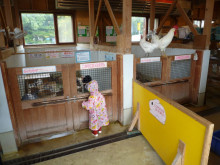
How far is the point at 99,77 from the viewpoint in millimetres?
3180

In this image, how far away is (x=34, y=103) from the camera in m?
2.78

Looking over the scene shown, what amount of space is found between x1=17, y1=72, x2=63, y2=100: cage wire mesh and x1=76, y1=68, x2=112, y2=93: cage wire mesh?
1.18ft

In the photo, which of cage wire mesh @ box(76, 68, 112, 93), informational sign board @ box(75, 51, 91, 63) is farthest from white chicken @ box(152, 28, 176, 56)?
informational sign board @ box(75, 51, 91, 63)

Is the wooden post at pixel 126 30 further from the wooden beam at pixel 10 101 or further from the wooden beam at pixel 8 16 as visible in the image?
the wooden beam at pixel 8 16

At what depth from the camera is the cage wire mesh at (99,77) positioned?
3059mm

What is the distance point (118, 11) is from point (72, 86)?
4.63 meters

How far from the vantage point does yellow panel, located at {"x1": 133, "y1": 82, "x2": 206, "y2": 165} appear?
166 cm

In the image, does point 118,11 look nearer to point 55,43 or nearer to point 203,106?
point 55,43

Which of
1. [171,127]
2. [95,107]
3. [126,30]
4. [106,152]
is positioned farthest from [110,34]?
[171,127]

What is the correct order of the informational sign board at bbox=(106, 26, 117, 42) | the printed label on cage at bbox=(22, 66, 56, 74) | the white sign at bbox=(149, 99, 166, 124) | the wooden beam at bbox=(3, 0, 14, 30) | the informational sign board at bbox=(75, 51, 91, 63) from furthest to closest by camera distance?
the informational sign board at bbox=(106, 26, 117, 42)
the wooden beam at bbox=(3, 0, 14, 30)
the informational sign board at bbox=(75, 51, 91, 63)
the printed label on cage at bbox=(22, 66, 56, 74)
the white sign at bbox=(149, 99, 166, 124)

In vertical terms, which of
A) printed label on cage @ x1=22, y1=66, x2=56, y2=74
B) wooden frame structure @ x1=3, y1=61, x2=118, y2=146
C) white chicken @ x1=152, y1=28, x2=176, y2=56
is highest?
white chicken @ x1=152, y1=28, x2=176, y2=56

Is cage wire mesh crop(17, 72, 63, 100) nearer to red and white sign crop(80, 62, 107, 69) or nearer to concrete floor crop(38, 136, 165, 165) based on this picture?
red and white sign crop(80, 62, 107, 69)

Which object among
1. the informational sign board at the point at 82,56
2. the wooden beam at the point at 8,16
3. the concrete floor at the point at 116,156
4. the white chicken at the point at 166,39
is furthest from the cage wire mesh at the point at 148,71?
the wooden beam at the point at 8,16

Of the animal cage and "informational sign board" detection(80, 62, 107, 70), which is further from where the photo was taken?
the animal cage
